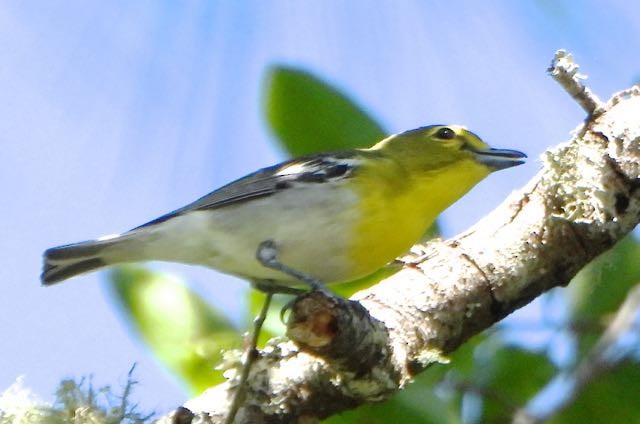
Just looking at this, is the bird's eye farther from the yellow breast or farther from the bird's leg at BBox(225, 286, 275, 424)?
the bird's leg at BBox(225, 286, 275, 424)

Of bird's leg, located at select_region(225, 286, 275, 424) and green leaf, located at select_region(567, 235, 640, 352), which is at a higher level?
bird's leg, located at select_region(225, 286, 275, 424)

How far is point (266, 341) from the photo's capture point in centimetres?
250

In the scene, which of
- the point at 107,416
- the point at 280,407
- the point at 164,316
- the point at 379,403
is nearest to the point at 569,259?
the point at 379,403

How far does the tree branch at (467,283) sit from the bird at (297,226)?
175mm

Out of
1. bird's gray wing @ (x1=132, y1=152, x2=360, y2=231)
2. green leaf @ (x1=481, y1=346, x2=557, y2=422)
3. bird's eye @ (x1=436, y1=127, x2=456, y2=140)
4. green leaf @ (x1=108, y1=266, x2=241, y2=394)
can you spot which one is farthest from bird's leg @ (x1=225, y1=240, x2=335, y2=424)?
bird's eye @ (x1=436, y1=127, x2=456, y2=140)

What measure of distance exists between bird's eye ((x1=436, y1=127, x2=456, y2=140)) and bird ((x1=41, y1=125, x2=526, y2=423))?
293 mm

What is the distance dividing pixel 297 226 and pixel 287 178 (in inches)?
10.5

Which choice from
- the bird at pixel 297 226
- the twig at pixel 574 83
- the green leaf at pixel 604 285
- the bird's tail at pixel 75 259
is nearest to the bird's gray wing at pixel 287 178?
the bird at pixel 297 226

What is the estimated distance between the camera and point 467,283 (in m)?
2.61

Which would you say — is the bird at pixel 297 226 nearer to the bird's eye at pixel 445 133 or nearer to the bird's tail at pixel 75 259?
the bird's tail at pixel 75 259

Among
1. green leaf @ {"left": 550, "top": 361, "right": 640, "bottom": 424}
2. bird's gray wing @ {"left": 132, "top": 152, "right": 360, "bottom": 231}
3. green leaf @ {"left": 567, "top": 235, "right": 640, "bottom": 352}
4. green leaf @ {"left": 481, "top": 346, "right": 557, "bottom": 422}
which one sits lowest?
green leaf @ {"left": 550, "top": 361, "right": 640, "bottom": 424}

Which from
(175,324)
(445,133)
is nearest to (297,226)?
(175,324)

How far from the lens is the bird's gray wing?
310cm

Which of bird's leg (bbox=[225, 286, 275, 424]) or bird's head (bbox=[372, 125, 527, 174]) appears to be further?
bird's head (bbox=[372, 125, 527, 174])
